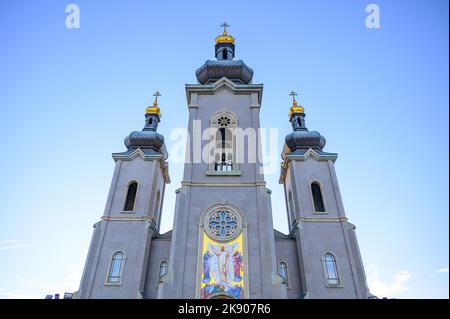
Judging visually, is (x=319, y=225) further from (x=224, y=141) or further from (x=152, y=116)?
(x=152, y=116)

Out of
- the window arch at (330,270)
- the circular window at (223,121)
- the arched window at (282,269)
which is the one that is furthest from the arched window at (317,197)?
the circular window at (223,121)

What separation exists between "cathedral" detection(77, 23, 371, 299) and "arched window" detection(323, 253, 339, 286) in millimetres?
68

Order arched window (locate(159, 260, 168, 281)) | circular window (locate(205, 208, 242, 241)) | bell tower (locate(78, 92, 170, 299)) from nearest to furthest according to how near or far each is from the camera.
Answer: circular window (locate(205, 208, 242, 241))
bell tower (locate(78, 92, 170, 299))
arched window (locate(159, 260, 168, 281))

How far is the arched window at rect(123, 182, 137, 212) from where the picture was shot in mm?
22205

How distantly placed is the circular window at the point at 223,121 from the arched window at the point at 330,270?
36.5 feet

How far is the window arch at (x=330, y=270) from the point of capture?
18641 mm

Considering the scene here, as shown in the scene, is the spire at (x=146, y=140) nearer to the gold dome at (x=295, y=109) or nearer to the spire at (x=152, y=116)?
the spire at (x=152, y=116)

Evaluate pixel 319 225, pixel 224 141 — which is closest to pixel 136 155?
pixel 224 141

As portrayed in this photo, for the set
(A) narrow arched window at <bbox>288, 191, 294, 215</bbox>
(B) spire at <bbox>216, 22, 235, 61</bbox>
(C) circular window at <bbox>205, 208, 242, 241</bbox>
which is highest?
(B) spire at <bbox>216, 22, 235, 61</bbox>

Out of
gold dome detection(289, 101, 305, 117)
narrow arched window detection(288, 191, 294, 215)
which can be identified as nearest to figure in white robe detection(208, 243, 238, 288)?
narrow arched window detection(288, 191, 294, 215)

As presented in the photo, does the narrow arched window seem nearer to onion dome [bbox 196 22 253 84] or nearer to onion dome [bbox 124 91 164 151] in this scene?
onion dome [bbox 196 22 253 84]

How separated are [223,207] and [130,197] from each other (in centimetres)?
825

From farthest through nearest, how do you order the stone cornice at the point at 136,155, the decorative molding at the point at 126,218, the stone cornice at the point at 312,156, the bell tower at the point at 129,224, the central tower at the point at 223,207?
the stone cornice at the point at 312,156
the stone cornice at the point at 136,155
the decorative molding at the point at 126,218
the bell tower at the point at 129,224
the central tower at the point at 223,207

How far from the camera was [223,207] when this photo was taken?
722 inches
